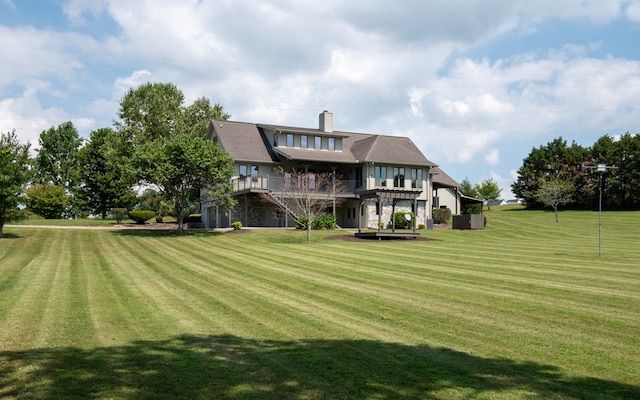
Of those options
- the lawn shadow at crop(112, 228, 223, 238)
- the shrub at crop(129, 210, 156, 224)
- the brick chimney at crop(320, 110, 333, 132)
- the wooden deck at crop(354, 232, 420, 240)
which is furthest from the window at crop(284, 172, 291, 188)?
the shrub at crop(129, 210, 156, 224)

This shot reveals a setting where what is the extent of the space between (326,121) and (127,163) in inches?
691

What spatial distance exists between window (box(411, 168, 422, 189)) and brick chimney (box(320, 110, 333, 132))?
320 inches

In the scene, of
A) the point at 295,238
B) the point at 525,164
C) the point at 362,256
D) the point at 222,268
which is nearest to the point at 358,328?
the point at 222,268

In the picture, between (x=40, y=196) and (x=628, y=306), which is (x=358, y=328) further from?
(x=40, y=196)

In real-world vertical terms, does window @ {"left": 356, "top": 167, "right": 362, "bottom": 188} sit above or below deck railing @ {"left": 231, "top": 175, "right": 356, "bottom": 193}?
above

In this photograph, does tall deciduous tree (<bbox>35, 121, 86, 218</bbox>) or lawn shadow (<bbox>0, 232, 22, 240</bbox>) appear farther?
tall deciduous tree (<bbox>35, 121, 86, 218</bbox>)

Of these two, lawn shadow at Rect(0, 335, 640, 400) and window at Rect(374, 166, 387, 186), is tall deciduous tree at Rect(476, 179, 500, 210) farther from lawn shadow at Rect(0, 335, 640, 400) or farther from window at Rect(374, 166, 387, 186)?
lawn shadow at Rect(0, 335, 640, 400)

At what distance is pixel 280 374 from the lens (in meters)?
6.45

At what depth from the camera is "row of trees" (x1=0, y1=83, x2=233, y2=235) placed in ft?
104

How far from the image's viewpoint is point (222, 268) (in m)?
18.6

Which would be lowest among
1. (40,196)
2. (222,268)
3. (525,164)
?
(222,268)

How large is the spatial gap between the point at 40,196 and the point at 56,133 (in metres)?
23.1

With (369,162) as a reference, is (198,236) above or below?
below

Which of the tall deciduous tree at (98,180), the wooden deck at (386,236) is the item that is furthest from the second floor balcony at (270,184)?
the tall deciduous tree at (98,180)
